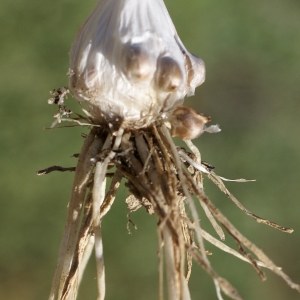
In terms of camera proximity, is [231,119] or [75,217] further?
[231,119]

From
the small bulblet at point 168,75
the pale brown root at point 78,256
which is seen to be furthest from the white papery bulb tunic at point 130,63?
the pale brown root at point 78,256

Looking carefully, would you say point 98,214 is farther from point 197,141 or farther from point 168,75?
point 197,141

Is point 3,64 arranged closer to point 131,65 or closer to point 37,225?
point 37,225

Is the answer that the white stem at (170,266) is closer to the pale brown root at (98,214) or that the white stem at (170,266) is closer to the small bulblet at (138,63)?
the pale brown root at (98,214)

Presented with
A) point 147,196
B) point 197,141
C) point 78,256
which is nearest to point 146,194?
point 147,196

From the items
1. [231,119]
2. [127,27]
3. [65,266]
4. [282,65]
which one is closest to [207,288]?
[231,119]

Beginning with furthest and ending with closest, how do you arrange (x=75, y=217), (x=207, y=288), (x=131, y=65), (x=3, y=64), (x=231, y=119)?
(x=231, y=119)
(x=207, y=288)
(x=3, y=64)
(x=75, y=217)
(x=131, y=65)
